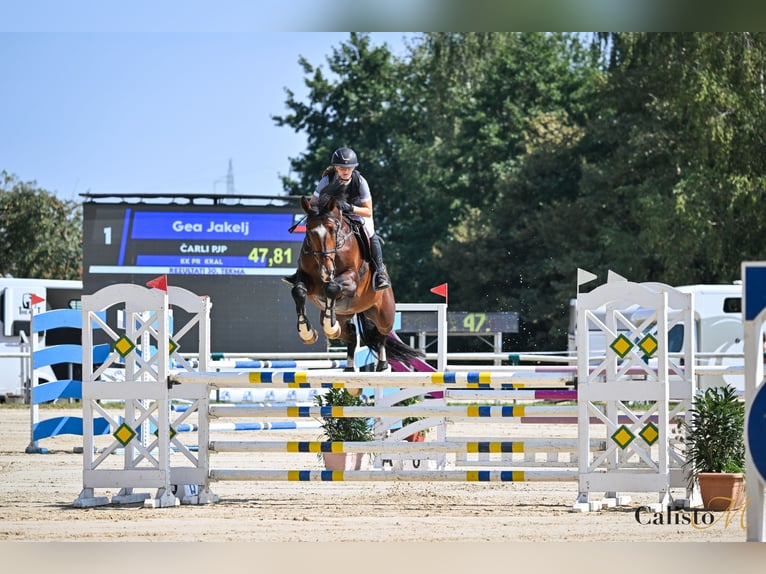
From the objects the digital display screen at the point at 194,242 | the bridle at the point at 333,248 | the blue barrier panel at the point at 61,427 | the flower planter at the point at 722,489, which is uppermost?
the digital display screen at the point at 194,242

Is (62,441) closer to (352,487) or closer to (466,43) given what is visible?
(352,487)

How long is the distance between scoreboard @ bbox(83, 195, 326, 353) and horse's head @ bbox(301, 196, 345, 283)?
856cm

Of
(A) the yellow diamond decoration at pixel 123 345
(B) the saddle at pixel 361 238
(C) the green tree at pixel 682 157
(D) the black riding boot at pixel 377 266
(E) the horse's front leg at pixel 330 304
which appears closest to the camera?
(A) the yellow diamond decoration at pixel 123 345

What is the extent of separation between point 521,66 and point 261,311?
17.4 meters

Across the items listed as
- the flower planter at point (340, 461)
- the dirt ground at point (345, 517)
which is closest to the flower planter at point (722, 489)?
the dirt ground at point (345, 517)

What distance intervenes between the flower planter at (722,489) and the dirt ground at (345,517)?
0.19 meters

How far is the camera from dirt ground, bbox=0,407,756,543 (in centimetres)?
583

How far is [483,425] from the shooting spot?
1523 cm

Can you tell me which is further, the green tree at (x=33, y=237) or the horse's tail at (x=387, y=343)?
the green tree at (x=33, y=237)

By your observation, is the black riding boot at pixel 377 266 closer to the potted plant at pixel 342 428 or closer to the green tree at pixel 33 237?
the potted plant at pixel 342 428

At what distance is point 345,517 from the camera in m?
6.61

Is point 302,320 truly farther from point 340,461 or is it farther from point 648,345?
point 648,345

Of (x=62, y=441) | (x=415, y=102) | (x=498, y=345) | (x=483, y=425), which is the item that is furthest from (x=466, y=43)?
(x=62, y=441)

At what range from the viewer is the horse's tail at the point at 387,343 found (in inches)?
334
